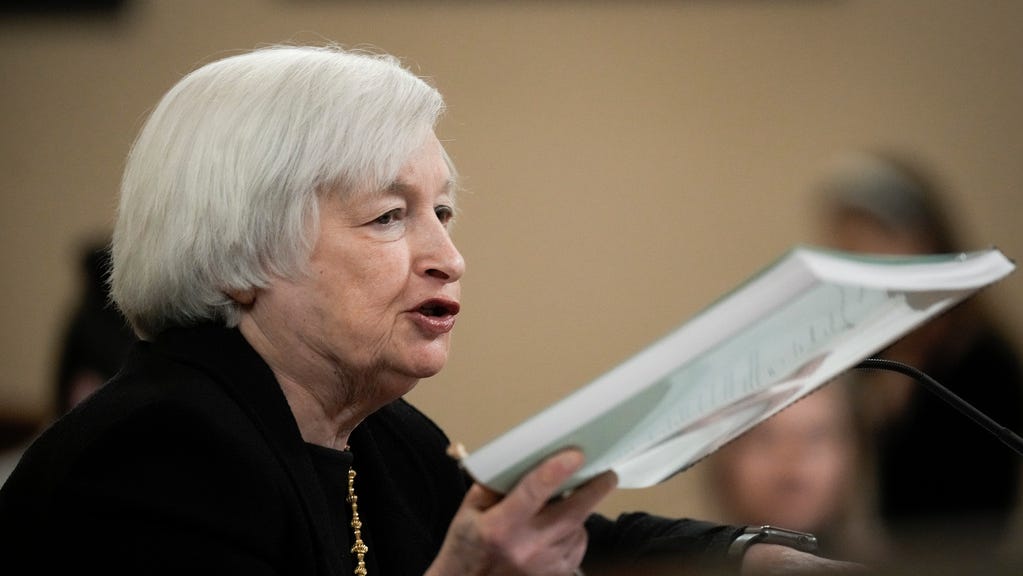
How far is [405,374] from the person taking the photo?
165 centimetres

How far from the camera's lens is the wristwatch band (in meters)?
1.67

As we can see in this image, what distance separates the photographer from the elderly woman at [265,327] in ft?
4.58

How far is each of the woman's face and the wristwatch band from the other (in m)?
0.45

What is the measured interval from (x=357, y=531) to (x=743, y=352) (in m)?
0.75

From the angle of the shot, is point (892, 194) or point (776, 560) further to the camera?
point (892, 194)

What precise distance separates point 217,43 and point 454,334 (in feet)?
3.74

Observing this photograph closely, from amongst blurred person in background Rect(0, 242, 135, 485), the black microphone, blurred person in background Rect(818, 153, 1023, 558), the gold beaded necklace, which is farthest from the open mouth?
blurred person in background Rect(0, 242, 135, 485)

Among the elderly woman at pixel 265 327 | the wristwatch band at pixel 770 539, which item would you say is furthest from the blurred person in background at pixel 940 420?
the elderly woman at pixel 265 327

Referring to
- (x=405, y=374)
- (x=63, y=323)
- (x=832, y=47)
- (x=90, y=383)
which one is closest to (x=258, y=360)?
(x=405, y=374)

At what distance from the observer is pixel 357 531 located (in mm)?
1733

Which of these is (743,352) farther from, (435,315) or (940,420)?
(940,420)

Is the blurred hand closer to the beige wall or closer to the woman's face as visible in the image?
the woman's face

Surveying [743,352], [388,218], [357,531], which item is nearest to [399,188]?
[388,218]

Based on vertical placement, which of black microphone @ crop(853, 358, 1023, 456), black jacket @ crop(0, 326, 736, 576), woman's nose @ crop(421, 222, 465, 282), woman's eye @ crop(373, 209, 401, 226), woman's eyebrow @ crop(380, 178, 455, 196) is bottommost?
black jacket @ crop(0, 326, 736, 576)
